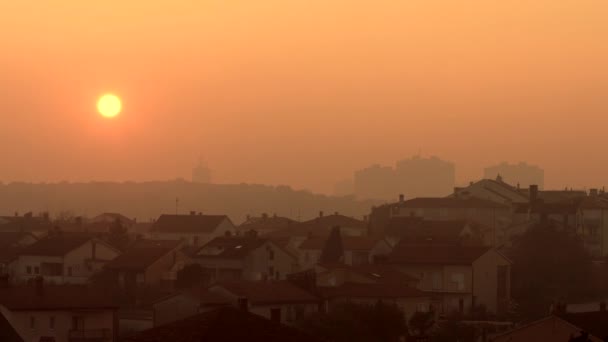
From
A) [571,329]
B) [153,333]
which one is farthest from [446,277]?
[153,333]

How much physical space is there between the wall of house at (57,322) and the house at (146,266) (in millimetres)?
17721

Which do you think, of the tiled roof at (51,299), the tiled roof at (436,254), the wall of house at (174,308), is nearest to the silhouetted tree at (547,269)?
the tiled roof at (436,254)

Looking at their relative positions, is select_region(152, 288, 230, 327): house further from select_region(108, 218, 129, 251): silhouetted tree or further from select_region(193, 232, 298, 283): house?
select_region(108, 218, 129, 251): silhouetted tree

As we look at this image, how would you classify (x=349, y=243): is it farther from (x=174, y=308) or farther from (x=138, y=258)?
(x=174, y=308)

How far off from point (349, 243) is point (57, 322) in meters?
33.8

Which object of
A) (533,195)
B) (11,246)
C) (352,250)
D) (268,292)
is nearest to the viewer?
(268,292)

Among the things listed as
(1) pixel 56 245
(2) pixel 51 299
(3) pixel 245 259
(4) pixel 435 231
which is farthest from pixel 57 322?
(4) pixel 435 231

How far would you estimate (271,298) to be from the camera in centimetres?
5203

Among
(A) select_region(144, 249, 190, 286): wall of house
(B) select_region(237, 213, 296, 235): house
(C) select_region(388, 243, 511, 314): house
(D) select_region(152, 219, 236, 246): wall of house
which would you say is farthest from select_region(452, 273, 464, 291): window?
(B) select_region(237, 213, 296, 235): house

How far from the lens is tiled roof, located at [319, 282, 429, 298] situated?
55.7 m

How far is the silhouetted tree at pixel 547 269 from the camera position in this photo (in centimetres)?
7088

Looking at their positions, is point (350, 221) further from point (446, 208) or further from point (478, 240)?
point (478, 240)

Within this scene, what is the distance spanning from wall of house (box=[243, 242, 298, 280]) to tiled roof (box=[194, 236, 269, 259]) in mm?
369

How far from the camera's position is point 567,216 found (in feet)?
311
